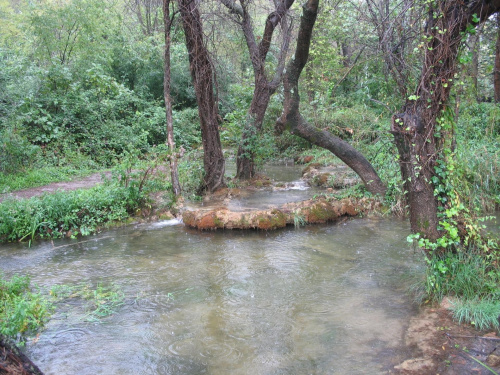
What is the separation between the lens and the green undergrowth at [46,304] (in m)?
3.96

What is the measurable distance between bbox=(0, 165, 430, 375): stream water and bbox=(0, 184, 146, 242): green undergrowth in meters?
0.32

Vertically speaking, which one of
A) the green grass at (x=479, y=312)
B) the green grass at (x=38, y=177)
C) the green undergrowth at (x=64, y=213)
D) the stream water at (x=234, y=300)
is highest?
the green grass at (x=38, y=177)

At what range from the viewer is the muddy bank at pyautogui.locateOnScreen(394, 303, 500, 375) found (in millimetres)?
3219

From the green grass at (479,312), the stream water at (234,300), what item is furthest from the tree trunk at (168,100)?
the green grass at (479,312)

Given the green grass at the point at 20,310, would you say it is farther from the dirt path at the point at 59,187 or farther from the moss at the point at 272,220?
the dirt path at the point at 59,187

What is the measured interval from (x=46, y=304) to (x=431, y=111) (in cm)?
487

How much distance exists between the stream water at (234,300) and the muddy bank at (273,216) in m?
0.22

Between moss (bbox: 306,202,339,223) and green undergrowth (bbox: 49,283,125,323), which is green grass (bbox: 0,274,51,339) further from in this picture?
moss (bbox: 306,202,339,223)

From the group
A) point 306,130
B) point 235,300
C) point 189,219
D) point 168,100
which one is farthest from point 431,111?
point 168,100

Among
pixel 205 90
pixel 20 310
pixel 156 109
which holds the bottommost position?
pixel 20 310

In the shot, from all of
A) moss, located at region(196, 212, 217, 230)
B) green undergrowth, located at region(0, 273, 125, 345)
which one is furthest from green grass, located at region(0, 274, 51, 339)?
moss, located at region(196, 212, 217, 230)

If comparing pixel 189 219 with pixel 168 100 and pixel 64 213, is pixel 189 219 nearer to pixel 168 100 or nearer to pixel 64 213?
pixel 64 213

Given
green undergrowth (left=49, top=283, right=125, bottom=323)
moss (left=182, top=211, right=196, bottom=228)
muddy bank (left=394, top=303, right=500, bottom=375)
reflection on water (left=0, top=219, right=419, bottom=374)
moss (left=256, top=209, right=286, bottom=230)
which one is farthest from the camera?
moss (left=182, top=211, right=196, bottom=228)

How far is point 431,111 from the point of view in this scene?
4176 mm
